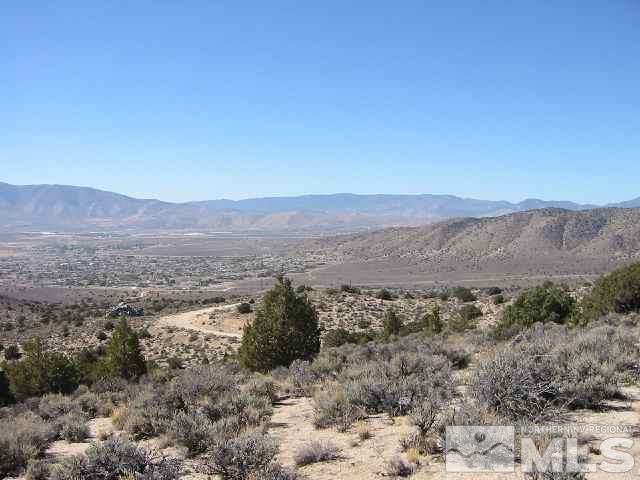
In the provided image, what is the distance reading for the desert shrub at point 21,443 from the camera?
→ 27.7 feet

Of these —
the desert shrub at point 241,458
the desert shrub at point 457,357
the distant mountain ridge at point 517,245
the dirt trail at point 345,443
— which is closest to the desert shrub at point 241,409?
the dirt trail at point 345,443

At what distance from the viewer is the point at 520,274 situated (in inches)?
3620

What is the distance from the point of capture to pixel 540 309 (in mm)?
23734

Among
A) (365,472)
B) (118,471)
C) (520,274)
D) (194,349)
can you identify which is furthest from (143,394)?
(520,274)

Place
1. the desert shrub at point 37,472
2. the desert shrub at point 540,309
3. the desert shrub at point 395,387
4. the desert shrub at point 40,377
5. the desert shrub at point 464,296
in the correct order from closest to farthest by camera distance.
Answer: the desert shrub at point 37,472
the desert shrub at point 395,387
the desert shrub at point 40,377
the desert shrub at point 540,309
the desert shrub at point 464,296

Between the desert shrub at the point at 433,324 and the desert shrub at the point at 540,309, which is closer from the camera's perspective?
the desert shrub at the point at 540,309

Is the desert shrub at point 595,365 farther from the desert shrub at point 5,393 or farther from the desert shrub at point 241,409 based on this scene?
the desert shrub at point 5,393

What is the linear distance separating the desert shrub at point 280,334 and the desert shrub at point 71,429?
917cm

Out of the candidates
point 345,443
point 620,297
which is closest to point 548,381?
point 345,443

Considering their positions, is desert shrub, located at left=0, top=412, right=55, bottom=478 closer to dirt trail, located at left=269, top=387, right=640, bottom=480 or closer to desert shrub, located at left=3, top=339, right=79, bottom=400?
dirt trail, located at left=269, top=387, right=640, bottom=480

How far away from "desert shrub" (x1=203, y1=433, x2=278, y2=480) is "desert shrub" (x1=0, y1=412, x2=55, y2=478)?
3454 millimetres

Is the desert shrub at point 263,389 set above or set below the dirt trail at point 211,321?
above

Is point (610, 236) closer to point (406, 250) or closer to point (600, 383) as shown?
point (406, 250)

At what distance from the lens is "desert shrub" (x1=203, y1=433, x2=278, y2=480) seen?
708cm
